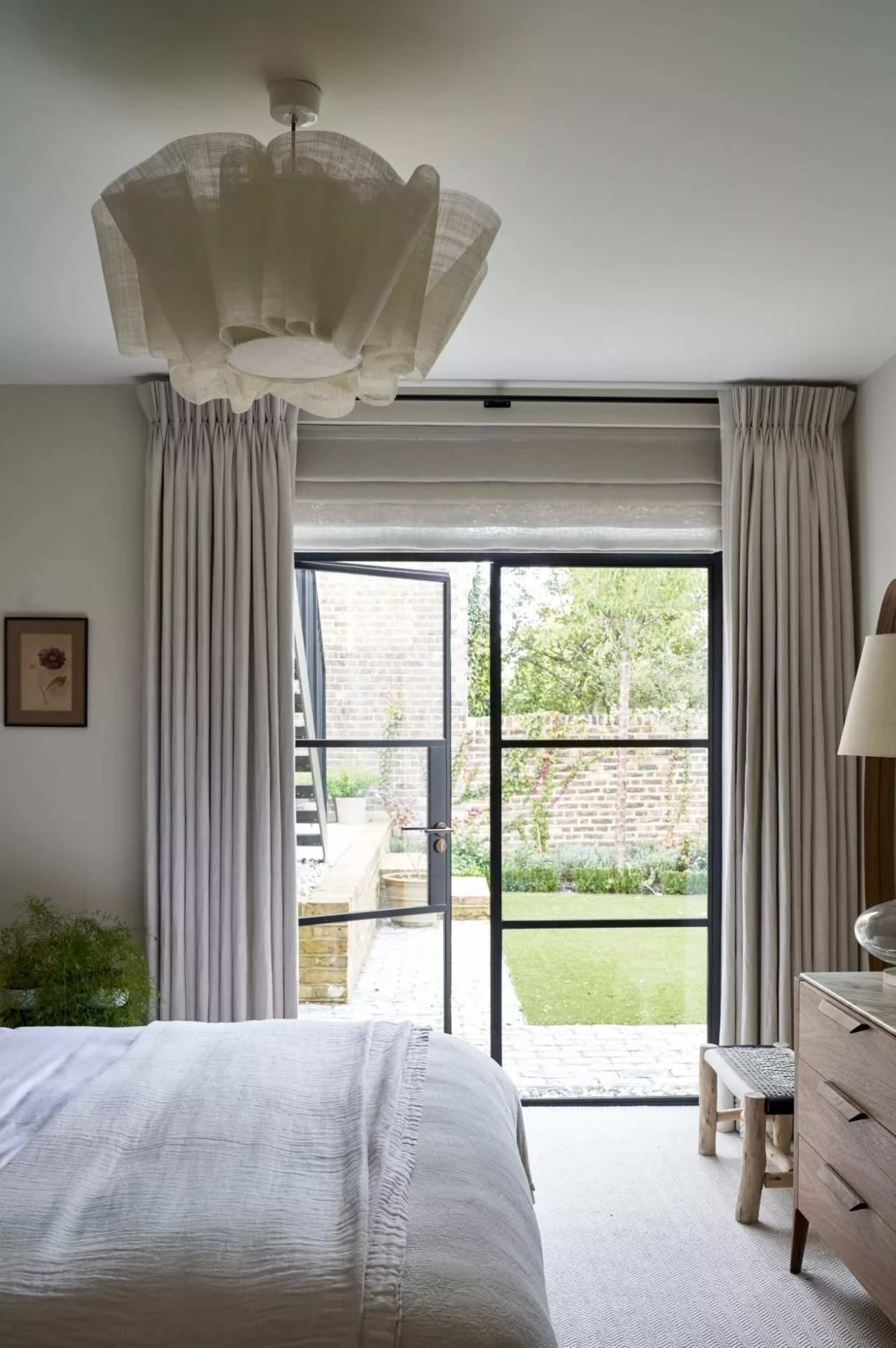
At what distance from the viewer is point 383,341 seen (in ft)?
5.83

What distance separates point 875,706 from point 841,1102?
0.99 m

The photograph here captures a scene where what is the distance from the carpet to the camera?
245 cm

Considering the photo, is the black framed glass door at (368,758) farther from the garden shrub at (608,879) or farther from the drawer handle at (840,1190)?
the drawer handle at (840,1190)

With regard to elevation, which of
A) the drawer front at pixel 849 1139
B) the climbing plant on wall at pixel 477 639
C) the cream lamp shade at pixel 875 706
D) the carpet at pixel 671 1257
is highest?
the climbing plant on wall at pixel 477 639

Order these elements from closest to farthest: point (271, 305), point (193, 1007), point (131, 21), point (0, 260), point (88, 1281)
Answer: point (88, 1281), point (271, 305), point (131, 21), point (0, 260), point (193, 1007)

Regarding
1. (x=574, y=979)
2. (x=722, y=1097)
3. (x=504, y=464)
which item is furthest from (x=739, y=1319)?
(x=504, y=464)

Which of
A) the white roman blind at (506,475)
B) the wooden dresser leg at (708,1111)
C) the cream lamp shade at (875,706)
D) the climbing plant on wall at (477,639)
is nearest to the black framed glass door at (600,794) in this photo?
the white roman blind at (506,475)

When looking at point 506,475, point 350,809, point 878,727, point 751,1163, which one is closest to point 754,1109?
point 751,1163

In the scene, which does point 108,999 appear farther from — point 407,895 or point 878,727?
point 878,727

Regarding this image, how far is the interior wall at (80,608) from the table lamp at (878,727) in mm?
2465

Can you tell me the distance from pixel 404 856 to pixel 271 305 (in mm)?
2647

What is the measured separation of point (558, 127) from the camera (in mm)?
2076

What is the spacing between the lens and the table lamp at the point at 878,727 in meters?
2.53

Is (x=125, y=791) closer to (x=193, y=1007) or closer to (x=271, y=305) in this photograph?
(x=193, y=1007)
